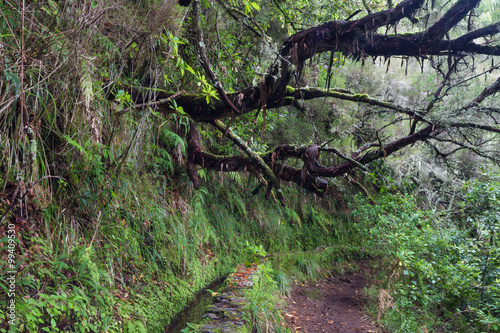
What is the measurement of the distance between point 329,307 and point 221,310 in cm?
334

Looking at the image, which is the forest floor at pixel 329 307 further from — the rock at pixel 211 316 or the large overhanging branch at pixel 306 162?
the large overhanging branch at pixel 306 162

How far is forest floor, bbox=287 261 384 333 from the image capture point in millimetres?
5371

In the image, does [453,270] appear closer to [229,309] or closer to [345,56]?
[229,309]

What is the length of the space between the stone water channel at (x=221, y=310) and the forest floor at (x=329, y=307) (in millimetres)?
1049

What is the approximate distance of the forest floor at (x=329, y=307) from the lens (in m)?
5.37

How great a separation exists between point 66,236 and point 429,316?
5382mm

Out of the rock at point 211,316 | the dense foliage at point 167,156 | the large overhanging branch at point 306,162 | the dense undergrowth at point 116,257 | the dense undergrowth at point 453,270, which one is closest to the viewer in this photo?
the dense undergrowth at point 116,257

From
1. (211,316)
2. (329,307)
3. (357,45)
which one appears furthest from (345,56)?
(329,307)

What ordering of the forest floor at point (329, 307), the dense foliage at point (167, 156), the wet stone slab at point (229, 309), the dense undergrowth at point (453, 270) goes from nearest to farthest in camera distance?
the dense foliage at point (167, 156) → the wet stone slab at point (229, 309) → the dense undergrowth at point (453, 270) → the forest floor at point (329, 307)

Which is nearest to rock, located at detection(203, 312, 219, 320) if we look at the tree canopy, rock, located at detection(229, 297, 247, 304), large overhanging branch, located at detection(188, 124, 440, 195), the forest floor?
rock, located at detection(229, 297, 247, 304)

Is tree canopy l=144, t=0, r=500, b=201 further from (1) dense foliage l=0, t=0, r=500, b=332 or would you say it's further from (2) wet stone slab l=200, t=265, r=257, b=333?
(2) wet stone slab l=200, t=265, r=257, b=333

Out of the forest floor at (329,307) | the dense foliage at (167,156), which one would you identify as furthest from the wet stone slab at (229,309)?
the forest floor at (329,307)

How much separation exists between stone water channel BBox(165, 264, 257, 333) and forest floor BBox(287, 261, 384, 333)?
1049 mm

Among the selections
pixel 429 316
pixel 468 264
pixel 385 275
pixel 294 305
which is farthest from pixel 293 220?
pixel 468 264
